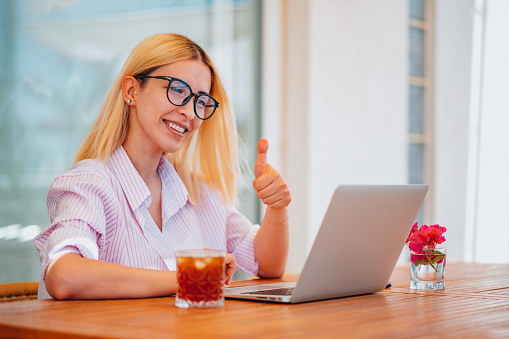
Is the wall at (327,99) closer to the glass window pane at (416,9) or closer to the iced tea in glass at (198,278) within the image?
the glass window pane at (416,9)

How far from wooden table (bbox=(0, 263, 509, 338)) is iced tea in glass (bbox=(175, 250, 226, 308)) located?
0.08 ft

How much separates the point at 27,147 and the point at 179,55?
1.28m

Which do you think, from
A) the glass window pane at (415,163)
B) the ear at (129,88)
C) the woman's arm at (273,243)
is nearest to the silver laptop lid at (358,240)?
the woman's arm at (273,243)

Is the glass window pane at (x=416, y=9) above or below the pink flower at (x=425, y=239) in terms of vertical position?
above

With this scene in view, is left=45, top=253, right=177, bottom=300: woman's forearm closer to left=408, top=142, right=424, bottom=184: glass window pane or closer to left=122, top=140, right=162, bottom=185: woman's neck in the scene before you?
left=122, top=140, right=162, bottom=185: woman's neck

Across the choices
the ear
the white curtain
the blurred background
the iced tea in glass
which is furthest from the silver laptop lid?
the white curtain

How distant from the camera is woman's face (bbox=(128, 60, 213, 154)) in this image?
5.66 ft

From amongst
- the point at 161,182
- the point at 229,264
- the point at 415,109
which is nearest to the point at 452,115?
the point at 415,109

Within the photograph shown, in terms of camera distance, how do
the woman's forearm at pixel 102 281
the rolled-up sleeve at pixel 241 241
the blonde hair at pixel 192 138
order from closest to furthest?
1. the woman's forearm at pixel 102 281
2. the blonde hair at pixel 192 138
3. the rolled-up sleeve at pixel 241 241

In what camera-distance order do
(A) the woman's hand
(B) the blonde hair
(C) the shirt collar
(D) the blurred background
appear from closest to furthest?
(A) the woman's hand < (C) the shirt collar < (B) the blonde hair < (D) the blurred background

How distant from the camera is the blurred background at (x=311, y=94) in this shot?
279 centimetres

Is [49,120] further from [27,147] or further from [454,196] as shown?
[454,196]

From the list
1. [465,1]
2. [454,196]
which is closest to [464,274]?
[454,196]

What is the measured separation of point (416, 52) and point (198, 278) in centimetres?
405
